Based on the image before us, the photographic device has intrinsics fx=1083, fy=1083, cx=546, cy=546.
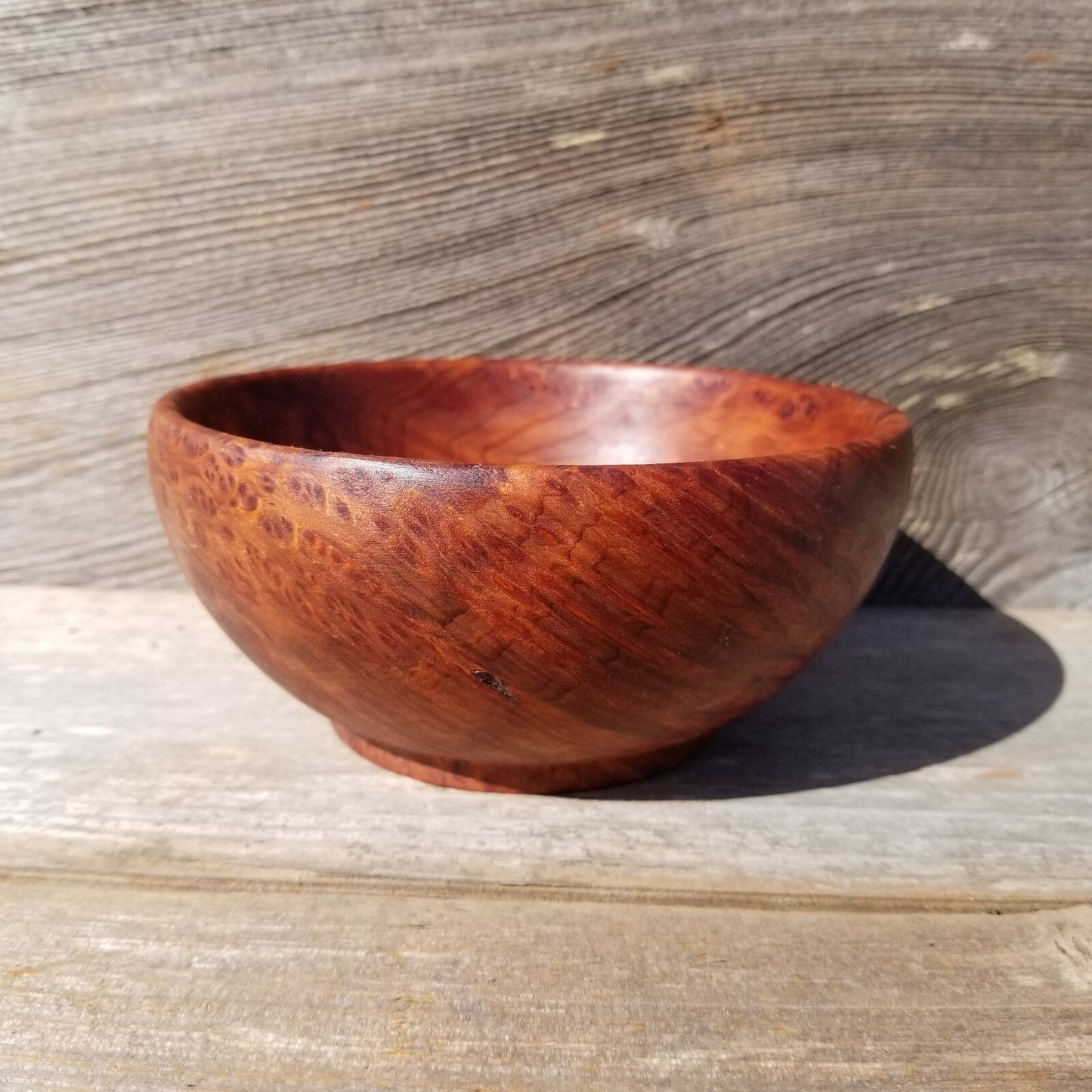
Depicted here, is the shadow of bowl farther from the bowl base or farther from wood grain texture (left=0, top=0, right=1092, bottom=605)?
wood grain texture (left=0, top=0, right=1092, bottom=605)

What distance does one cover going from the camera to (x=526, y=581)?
50cm

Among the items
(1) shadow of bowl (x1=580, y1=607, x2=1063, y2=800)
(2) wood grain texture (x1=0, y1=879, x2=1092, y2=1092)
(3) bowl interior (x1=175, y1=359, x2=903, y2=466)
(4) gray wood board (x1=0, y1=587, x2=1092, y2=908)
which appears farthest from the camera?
(3) bowl interior (x1=175, y1=359, x2=903, y2=466)

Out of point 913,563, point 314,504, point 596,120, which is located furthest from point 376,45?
point 913,563

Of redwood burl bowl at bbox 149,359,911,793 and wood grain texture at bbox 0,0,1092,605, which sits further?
wood grain texture at bbox 0,0,1092,605

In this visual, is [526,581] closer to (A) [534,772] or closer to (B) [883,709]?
(A) [534,772]

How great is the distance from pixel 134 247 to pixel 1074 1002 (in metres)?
0.89

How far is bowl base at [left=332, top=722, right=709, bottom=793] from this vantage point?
2.10 feet

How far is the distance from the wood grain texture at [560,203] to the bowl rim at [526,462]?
0.07 meters

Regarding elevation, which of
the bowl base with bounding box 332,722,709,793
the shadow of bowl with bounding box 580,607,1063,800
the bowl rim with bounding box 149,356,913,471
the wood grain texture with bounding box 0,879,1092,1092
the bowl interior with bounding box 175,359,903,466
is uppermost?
the bowl rim with bounding box 149,356,913,471

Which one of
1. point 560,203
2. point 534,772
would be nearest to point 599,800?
point 534,772

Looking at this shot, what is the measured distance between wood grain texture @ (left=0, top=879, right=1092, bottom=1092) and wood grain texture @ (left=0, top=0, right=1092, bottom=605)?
56 centimetres

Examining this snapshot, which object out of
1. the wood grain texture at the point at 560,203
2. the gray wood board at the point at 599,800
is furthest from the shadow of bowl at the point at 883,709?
the wood grain texture at the point at 560,203

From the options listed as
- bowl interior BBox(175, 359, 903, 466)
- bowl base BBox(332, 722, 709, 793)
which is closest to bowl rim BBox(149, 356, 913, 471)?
bowl interior BBox(175, 359, 903, 466)

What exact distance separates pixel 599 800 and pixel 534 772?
4 cm
